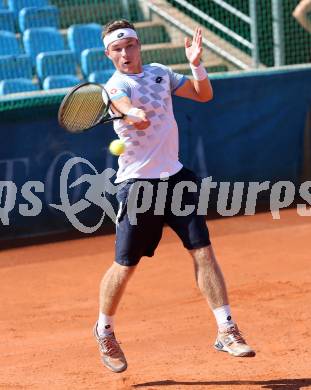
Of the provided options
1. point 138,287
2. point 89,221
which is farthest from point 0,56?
point 138,287

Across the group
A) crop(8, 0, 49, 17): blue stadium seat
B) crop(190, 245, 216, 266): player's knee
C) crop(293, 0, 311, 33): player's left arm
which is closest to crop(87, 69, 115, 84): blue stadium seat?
crop(8, 0, 49, 17): blue stadium seat

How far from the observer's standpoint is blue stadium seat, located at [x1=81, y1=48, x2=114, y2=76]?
11.6m

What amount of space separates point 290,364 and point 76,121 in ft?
6.76

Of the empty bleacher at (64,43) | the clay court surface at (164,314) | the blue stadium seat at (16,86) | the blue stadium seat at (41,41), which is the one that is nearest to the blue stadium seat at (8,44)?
the empty bleacher at (64,43)

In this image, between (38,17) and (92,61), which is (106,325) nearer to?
(92,61)

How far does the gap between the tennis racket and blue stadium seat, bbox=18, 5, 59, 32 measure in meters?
6.50

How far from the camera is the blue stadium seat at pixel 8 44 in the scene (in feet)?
37.7

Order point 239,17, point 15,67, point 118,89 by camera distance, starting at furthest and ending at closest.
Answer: point 239,17 < point 15,67 < point 118,89

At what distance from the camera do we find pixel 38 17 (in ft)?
40.0

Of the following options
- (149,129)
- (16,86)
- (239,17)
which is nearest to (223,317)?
(149,129)

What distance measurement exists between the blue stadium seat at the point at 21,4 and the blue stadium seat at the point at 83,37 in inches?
24.8

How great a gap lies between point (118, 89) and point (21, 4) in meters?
7.31

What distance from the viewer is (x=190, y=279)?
8.37 metres

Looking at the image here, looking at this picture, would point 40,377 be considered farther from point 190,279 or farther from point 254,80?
point 254,80
